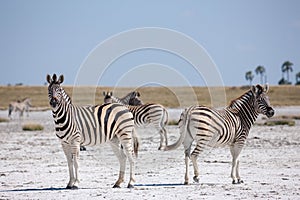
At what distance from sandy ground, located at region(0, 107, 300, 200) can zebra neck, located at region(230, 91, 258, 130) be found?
4.57 feet

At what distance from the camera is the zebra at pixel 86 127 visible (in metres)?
12.0

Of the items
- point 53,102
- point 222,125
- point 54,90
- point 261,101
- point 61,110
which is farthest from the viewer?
point 261,101

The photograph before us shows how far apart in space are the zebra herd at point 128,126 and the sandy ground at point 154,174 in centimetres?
63

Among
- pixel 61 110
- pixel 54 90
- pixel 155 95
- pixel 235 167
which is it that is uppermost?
pixel 155 95

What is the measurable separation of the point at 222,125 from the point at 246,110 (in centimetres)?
114

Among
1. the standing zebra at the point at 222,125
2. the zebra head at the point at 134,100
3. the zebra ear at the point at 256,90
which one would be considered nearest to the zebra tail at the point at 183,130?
the standing zebra at the point at 222,125

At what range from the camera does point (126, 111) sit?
1298 cm

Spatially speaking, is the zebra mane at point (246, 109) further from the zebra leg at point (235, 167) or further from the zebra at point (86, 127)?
the zebra at point (86, 127)

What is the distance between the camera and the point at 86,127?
12352mm

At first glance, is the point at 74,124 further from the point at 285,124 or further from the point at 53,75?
the point at 285,124

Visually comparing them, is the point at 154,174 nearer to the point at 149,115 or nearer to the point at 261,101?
the point at 261,101

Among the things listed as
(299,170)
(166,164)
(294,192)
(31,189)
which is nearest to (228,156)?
(166,164)

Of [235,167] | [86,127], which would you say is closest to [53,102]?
[86,127]

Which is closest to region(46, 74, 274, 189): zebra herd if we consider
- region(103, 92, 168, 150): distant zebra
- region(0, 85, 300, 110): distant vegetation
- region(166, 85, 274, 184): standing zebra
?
region(166, 85, 274, 184): standing zebra
